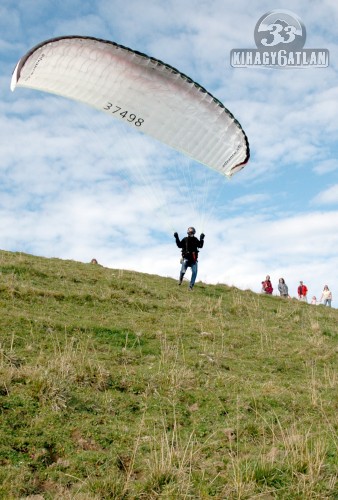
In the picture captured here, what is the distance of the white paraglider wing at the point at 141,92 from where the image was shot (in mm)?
14820

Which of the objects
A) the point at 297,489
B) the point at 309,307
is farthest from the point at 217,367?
the point at 309,307

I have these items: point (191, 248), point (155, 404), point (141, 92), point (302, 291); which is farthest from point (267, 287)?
point (155, 404)

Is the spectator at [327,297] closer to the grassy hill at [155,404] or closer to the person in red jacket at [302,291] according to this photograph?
the person in red jacket at [302,291]

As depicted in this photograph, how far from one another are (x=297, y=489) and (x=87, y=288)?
11.6 metres

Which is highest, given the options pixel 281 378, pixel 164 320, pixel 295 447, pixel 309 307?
pixel 309 307

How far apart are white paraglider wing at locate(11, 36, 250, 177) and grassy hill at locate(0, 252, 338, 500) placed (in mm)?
5277

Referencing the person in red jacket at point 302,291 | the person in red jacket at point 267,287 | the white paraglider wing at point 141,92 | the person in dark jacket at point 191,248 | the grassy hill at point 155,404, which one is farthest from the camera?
the person in red jacket at point 302,291

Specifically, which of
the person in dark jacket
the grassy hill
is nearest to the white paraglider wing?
the person in dark jacket

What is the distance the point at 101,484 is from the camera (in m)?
5.92

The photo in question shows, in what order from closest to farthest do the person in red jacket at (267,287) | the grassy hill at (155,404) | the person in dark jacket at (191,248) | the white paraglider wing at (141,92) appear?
the grassy hill at (155,404), the white paraglider wing at (141,92), the person in dark jacket at (191,248), the person in red jacket at (267,287)

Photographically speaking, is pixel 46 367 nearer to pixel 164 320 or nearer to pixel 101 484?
pixel 101 484

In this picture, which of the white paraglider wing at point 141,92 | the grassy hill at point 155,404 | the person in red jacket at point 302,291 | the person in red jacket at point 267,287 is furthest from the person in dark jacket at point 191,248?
the person in red jacket at point 302,291

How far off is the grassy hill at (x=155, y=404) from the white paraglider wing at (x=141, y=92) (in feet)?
17.3

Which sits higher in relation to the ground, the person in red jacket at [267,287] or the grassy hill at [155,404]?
the person in red jacket at [267,287]
